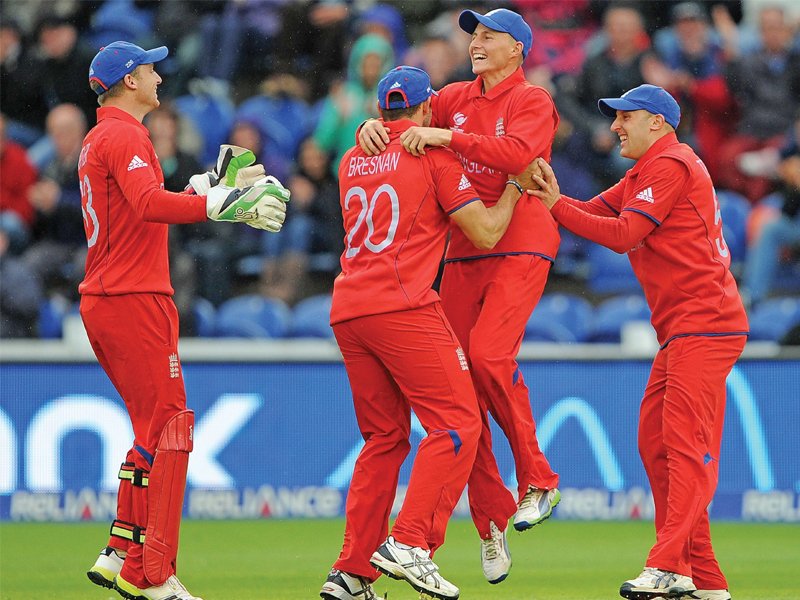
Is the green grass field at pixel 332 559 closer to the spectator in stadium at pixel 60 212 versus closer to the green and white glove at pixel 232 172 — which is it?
the green and white glove at pixel 232 172

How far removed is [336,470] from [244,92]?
6.02 m

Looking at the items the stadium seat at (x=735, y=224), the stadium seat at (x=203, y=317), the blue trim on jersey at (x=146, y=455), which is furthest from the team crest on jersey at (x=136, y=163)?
the stadium seat at (x=735, y=224)

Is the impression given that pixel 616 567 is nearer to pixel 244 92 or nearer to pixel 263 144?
pixel 263 144

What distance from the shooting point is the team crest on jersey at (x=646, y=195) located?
7609 millimetres

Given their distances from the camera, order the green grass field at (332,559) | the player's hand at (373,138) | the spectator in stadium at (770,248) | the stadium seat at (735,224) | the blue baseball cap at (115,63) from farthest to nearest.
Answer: the stadium seat at (735,224) → the spectator in stadium at (770,248) → the green grass field at (332,559) → the blue baseball cap at (115,63) → the player's hand at (373,138)

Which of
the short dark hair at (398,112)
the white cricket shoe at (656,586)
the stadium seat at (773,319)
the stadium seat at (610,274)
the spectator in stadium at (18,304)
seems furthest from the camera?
the stadium seat at (610,274)

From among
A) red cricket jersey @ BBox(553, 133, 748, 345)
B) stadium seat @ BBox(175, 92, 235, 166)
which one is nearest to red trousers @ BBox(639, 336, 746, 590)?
red cricket jersey @ BBox(553, 133, 748, 345)

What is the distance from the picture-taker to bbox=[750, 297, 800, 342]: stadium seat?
1439 centimetres

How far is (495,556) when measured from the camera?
25.8 feet

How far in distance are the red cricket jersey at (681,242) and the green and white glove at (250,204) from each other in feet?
5.35

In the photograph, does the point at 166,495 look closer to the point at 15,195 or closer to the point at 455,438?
the point at 455,438

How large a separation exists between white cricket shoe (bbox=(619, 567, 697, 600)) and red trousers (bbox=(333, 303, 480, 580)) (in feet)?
3.47

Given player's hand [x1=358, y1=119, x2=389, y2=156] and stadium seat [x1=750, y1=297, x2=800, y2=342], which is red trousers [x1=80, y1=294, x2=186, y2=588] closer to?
player's hand [x1=358, y1=119, x2=389, y2=156]

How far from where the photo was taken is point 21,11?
16.6 meters
